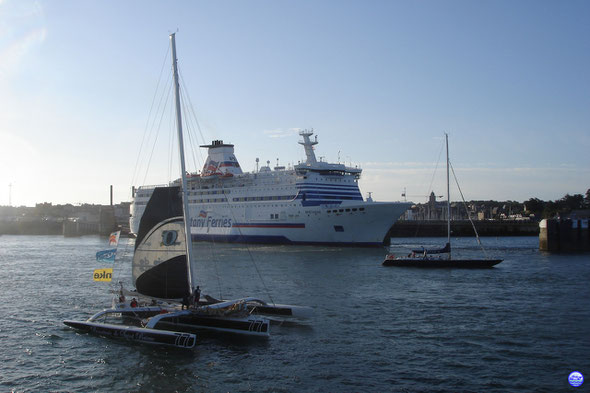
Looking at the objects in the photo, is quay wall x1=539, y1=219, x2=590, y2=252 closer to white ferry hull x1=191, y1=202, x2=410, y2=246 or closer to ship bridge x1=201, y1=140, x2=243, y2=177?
white ferry hull x1=191, y1=202, x2=410, y2=246

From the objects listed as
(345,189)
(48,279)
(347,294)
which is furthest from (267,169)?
(347,294)

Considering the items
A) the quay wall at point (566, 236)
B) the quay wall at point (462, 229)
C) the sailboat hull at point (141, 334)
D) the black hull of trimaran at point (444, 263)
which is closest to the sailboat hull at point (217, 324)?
the sailboat hull at point (141, 334)

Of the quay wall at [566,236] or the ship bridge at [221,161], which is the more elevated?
the ship bridge at [221,161]

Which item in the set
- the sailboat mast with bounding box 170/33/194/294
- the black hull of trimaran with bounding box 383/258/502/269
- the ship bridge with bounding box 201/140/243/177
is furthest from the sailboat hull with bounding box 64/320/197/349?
the ship bridge with bounding box 201/140/243/177

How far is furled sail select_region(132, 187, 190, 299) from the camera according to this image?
712 inches

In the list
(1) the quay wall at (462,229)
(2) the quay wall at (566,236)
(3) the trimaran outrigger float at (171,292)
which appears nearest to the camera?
(3) the trimaran outrigger float at (171,292)

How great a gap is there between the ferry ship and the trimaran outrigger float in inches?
1184

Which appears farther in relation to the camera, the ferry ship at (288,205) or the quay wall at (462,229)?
the quay wall at (462,229)

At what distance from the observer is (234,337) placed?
17.1 meters

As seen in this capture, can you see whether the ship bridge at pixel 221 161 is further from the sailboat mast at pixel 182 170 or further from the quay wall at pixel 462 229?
the sailboat mast at pixel 182 170

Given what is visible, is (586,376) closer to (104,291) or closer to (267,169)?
(104,291)

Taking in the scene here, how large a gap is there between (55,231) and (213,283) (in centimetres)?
11023

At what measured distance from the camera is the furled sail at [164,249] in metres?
18.1

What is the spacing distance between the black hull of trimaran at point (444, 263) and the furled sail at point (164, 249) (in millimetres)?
21133
